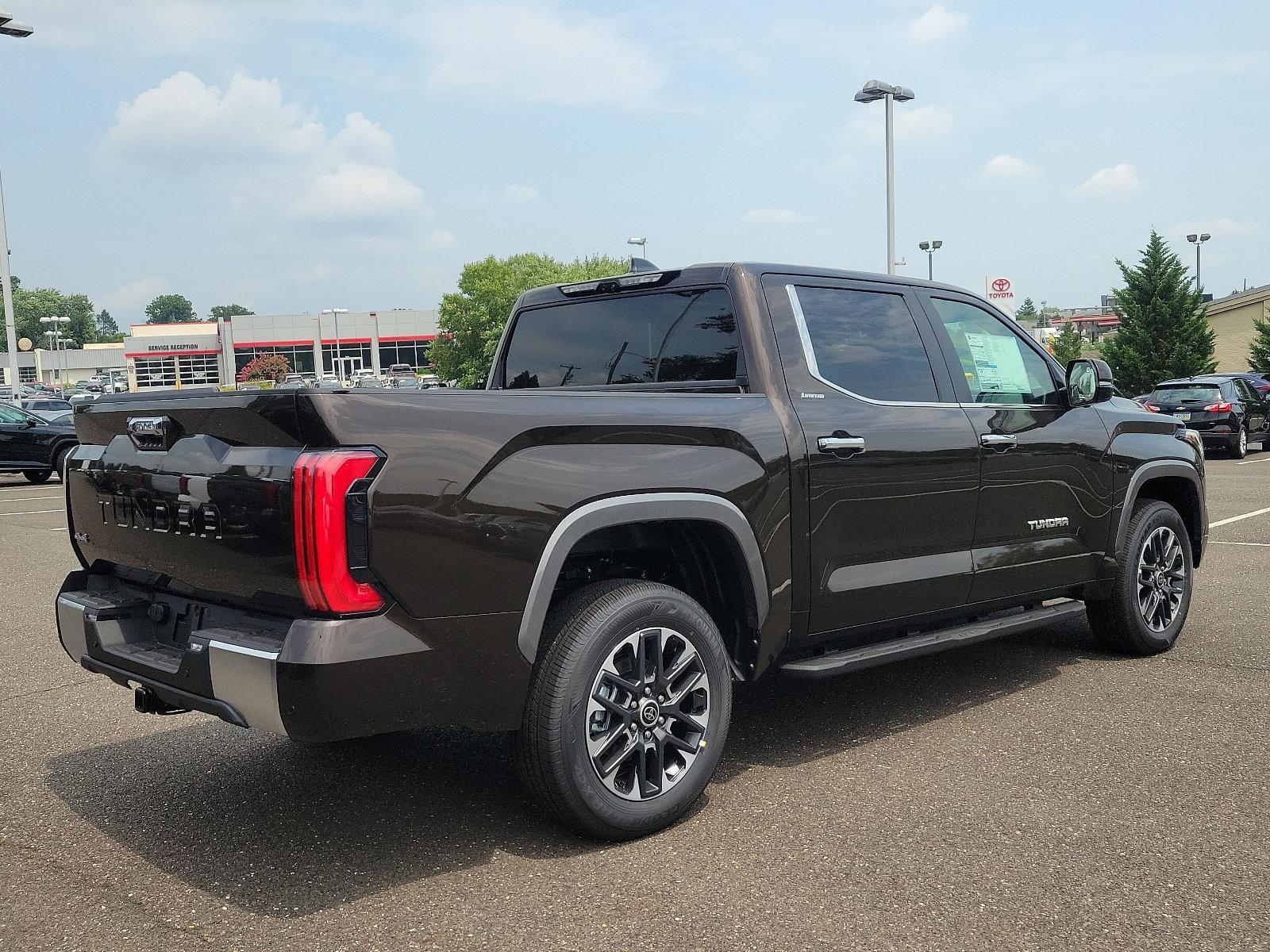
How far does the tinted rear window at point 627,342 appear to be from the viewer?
4.48m

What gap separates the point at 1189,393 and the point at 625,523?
812 inches

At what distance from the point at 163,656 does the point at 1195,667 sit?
4.67 m

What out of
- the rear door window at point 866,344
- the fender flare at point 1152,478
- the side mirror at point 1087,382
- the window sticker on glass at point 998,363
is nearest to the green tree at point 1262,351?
the fender flare at point 1152,478

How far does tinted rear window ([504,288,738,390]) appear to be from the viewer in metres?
4.48

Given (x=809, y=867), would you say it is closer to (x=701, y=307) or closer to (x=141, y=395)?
(x=701, y=307)

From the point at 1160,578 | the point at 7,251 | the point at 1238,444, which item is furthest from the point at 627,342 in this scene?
the point at 7,251

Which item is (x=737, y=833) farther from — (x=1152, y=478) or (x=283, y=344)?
(x=283, y=344)

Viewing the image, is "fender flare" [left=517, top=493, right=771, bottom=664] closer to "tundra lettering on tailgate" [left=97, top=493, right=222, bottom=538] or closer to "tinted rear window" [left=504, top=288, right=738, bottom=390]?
"tinted rear window" [left=504, top=288, right=738, bottom=390]

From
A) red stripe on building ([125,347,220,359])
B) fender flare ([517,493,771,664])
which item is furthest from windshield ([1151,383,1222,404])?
red stripe on building ([125,347,220,359])

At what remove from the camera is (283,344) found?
9012 cm

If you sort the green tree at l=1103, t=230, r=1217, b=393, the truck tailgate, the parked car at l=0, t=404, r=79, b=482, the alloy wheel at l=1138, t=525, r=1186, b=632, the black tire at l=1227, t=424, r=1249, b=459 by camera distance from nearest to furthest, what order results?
the truck tailgate
the alloy wheel at l=1138, t=525, r=1186, b=632
the parked car at l=0, t=404, r=79, b=482
the black tire at l=1227, t=424, r=1249, b=459
the green tree at l=1103, t=230, r=1217, b=393

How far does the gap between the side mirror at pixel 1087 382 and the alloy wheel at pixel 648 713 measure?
2579 millimetres

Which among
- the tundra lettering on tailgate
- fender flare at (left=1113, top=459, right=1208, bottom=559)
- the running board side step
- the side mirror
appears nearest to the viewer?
the tundra lettering on tailgate

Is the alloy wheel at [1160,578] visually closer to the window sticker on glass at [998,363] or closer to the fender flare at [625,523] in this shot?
the window sticker on glass at [998,363]
